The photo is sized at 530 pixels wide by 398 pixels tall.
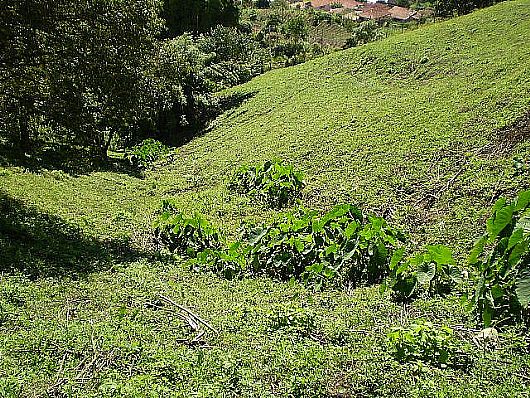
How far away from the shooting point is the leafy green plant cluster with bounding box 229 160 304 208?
9.49 m

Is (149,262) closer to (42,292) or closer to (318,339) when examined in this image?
(42,292)

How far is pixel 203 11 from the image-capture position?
30.1 m

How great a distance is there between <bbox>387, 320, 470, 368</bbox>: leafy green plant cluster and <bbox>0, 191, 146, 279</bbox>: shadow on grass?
4.24 metres

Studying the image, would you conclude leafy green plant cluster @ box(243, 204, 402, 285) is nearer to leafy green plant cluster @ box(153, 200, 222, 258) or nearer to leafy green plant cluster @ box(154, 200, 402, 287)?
leafy green plant cluster @ box(154, 200, 402, 287)

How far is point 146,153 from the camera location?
16984 millimetres

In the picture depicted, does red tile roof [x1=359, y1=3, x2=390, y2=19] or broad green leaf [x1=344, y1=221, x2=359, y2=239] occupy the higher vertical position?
red tile roof [x1=359, y1=3, x2=390, y2=19]

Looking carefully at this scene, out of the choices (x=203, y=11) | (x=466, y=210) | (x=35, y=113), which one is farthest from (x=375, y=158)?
(x=203, y=11)

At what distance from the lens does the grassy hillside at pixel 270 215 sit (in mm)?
3633

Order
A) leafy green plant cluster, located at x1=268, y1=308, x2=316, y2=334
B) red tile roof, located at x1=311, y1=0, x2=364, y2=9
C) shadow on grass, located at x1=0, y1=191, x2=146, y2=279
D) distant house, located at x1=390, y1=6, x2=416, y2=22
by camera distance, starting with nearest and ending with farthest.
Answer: leafy green plant cluster, located at x1=268, y1=308, x2=316, y2=334
shadow on grass, located at x1=0, y1=191, x2=146, y2=279
distant house, located at x1=390, y1=6, x2=416, y2=22
red tile roof, located at x1=311, y1=0, x2=364, y2=9

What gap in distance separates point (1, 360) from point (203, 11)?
94.6 ft

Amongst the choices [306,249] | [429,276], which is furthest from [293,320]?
[306,249]

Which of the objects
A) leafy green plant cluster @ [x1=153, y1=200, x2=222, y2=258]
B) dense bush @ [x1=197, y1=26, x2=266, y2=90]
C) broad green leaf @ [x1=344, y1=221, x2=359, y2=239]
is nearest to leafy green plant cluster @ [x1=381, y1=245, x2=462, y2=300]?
broad green leaf @ [x1=344, y1=221, x2=359, y2=239]

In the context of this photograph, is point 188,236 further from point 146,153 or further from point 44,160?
point 146,153

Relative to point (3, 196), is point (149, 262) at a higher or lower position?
lower
